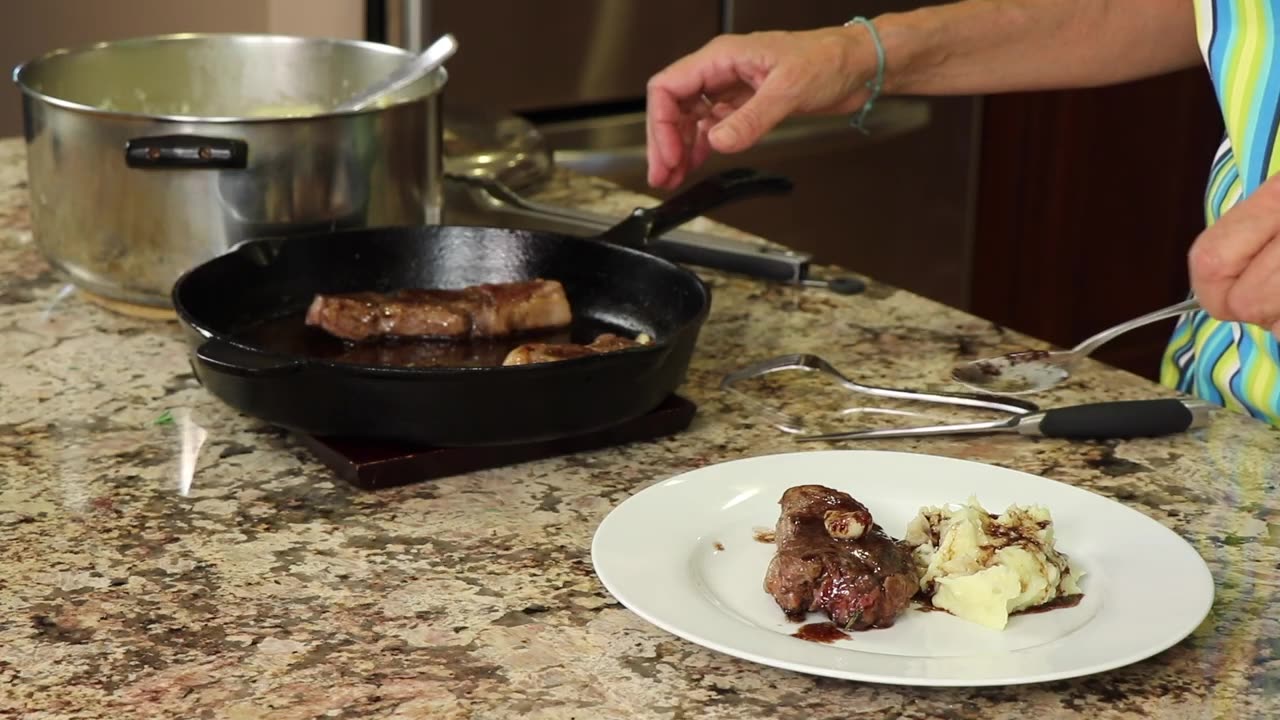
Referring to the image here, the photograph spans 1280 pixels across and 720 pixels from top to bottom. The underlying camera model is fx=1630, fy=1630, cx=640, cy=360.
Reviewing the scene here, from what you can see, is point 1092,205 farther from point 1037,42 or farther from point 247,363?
point 247,363

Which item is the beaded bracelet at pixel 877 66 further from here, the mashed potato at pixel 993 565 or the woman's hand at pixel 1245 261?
the mashed potato at pixel 993 565

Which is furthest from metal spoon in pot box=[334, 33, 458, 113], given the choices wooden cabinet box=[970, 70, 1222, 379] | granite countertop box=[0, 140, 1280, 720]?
wooden cabinet box=[970, 70, 1222, 379]

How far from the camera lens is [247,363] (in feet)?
3.58

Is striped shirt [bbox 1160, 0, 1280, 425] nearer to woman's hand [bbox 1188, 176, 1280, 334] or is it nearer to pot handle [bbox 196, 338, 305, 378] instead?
woman's hand [bbox 1188, 176, 1280, 334]

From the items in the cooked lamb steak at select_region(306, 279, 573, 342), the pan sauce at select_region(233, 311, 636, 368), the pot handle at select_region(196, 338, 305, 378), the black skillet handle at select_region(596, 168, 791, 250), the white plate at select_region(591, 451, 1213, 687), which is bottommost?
the white plate at select_region(591, 451, 1213, 687)

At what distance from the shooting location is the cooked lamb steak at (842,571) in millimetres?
923

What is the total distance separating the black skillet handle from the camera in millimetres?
1529

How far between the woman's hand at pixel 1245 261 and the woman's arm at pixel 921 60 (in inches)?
21.1

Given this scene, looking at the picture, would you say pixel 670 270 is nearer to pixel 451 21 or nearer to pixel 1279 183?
pixel 1279 183

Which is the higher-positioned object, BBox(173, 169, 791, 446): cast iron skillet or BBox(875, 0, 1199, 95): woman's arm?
BBox(875, 0, 1199, 95): woman's arm

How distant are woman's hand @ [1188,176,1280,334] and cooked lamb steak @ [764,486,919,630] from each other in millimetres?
280

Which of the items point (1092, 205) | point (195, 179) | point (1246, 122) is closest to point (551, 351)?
point (195, 179)

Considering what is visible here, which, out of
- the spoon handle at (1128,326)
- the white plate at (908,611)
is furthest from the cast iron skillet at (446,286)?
the spoon handle at (1128,326)

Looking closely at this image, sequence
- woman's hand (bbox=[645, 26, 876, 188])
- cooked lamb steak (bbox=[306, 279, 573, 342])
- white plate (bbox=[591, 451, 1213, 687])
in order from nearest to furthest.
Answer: white plate (bbox=[591, 451, 1213, 687]) < cooked lamb steak (bbox=[306, 279, 573, 342]) < woman's hand (bbox=[645, 26, 876, 188])
